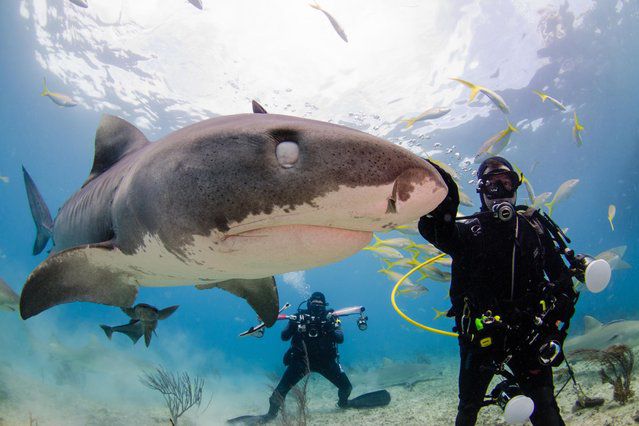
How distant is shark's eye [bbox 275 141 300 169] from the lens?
1327 mm

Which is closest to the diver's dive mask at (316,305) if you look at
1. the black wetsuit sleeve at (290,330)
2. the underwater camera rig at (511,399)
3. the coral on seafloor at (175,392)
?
the black wetsuit sleeve at (290,330)

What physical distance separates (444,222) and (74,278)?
9.14 feet

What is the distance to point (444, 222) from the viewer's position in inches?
106

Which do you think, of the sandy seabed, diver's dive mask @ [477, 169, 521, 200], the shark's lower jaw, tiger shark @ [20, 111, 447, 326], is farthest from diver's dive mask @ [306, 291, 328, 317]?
the shark's lower jaw

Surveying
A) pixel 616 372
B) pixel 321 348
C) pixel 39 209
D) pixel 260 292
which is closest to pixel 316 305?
pixel 321 348

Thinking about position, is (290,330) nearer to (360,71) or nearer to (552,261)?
(552,261)

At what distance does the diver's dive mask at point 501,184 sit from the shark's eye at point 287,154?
3.06 m

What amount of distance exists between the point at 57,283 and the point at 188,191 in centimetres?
160

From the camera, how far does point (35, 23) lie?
17.9 m

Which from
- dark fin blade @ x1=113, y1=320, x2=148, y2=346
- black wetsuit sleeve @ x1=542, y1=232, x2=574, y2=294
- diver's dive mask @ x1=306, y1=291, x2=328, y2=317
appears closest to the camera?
black wetsuit sleeve @ x1=542, y1=232, x2=574, y2=294

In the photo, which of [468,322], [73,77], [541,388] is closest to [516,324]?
[468,322]

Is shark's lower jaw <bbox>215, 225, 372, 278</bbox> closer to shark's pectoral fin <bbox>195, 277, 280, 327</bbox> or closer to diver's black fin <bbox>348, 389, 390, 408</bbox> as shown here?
shark's pectoral fin <bbox>195, 277, 280, 327</bbox>

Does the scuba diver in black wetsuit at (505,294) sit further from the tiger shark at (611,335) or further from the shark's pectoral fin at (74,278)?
the tiger shark at (611,335)

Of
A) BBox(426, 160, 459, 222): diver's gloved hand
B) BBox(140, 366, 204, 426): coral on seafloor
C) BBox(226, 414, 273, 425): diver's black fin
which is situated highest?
BBox(426, 160, 459, 222): diver's gloved hand
